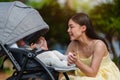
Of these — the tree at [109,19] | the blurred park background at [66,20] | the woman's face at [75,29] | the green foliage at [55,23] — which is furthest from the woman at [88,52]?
the green foliage at [55,23]

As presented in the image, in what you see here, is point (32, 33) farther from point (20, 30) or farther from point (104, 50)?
point (104, 50)

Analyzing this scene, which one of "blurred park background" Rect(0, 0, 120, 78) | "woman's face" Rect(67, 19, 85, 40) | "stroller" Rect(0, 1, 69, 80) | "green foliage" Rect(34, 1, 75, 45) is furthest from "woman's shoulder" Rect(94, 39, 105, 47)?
"green foliage" Rect(34, 1, 75, 45)

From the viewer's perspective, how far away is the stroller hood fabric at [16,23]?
6.32 m

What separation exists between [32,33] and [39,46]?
17 centimetres

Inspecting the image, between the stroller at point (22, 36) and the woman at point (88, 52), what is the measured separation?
1.13 ft

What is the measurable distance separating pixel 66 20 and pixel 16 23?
1668 cm

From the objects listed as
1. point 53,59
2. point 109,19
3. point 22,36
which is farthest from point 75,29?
point 109,19

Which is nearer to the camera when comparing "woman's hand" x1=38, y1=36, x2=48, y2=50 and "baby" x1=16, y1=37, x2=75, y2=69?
"baby" x1=16, y1=37, x2=75, y2=69

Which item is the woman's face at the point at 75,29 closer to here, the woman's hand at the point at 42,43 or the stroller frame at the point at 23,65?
the woman's hand at the point at 42,43

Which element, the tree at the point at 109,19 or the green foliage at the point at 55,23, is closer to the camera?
the tree at the point at 109,19

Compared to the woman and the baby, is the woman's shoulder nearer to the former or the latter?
the woman

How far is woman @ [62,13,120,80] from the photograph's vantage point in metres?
6.31

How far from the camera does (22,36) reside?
6.37 meters

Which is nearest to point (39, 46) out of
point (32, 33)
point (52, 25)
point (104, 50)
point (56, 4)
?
point (32, 33)
